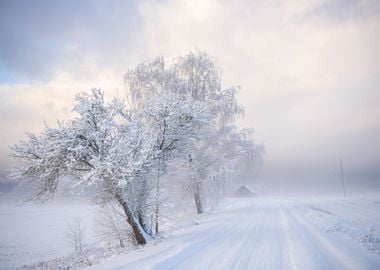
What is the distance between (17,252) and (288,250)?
81.3ft

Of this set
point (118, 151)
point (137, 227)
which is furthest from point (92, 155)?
point (137, 227)

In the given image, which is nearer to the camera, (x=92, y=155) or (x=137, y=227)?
(x=92, y=155)

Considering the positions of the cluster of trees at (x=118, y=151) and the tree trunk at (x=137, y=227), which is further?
the tree trunk at (x=137, y=227)

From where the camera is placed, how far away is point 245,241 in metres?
9.20

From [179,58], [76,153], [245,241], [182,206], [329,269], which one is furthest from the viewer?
[182,206]

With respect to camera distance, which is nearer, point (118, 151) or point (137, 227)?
point (118, 151)

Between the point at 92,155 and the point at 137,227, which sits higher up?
the point at 92,155

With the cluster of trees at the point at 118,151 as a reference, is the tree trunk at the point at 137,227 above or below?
below

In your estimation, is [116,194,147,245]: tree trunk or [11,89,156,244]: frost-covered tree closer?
[11,89,156,244]: frost-covered tree

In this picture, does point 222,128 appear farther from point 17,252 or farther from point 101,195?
point 17,252

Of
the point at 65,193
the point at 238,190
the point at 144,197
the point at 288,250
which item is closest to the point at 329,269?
the point at 288,250

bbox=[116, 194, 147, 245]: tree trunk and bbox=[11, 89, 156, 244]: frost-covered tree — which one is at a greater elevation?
bbox=[11, 89, 156, 244]: frost-covered tree

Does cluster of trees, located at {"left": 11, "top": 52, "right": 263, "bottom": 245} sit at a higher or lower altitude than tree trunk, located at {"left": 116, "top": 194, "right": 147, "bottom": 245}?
higher

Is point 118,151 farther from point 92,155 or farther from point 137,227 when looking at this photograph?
point 137,227
